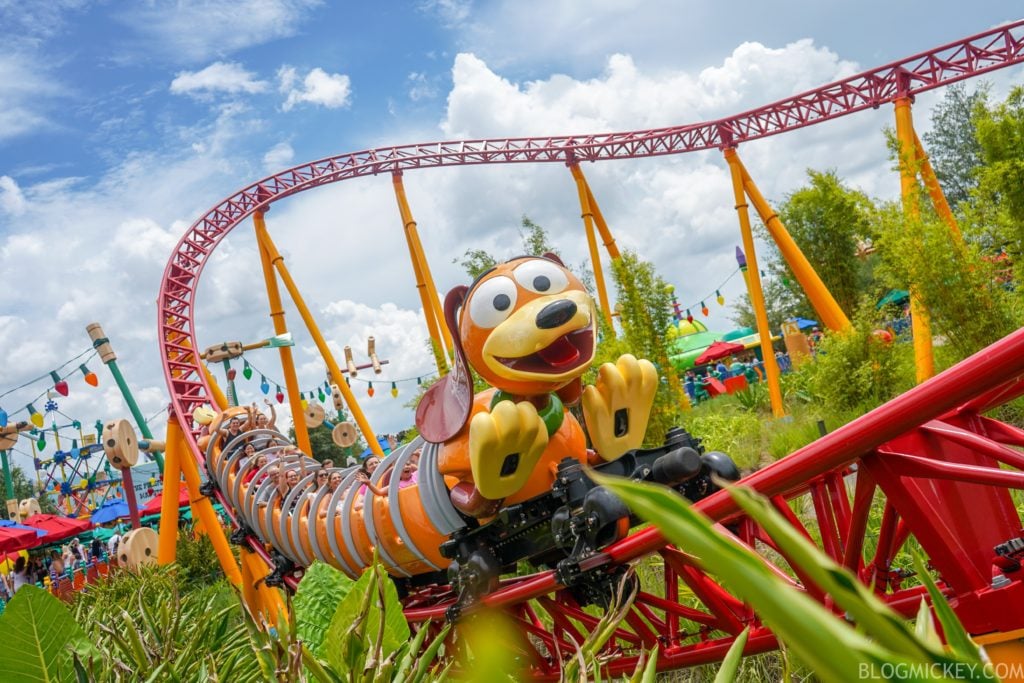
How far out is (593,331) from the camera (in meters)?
2.75

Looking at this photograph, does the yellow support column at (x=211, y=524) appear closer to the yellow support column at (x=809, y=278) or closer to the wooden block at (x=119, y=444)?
the wooden block at (x=119, y=444)

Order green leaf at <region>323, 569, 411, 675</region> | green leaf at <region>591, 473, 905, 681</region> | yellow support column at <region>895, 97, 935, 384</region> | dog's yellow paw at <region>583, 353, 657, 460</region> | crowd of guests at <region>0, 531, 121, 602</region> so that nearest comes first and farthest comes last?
green leaf at <region>591, 473, 905, 681</region> < green leaf at <region>323, 569, 411, 675</region> < dog's yellow paw at <region>583, 353, 657, 460</region> < yellow support column at <region>895, 97, 935, 384</region> < crowd of guests at <region>0, 531, 121, 602</region>

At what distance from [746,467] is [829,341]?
1.69m

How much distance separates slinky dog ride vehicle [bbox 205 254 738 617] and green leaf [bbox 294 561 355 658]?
136cm

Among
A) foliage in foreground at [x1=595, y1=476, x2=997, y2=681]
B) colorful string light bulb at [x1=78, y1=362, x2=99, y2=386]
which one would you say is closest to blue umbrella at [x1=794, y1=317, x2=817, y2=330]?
colorful string light bulb at [x1=78, y1=362, x2=99, y2=386]

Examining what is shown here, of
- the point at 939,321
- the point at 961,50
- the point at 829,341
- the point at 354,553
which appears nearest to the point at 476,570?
the point at 354,553

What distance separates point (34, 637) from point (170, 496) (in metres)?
6.28

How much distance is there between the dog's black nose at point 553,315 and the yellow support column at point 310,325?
24.8ft

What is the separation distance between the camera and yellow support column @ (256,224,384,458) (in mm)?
9992

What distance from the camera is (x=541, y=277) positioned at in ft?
8.84

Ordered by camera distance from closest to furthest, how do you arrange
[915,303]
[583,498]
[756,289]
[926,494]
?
[926,494]
[583,498]
[915,303]
[756,289]

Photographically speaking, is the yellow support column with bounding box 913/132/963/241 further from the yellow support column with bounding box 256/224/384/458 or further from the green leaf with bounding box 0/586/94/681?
the green leaf with bounding box 0/586/94/681

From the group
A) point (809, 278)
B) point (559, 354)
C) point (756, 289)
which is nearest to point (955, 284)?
point (809, 278)

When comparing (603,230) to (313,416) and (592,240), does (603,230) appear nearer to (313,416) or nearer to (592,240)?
(592,240)
